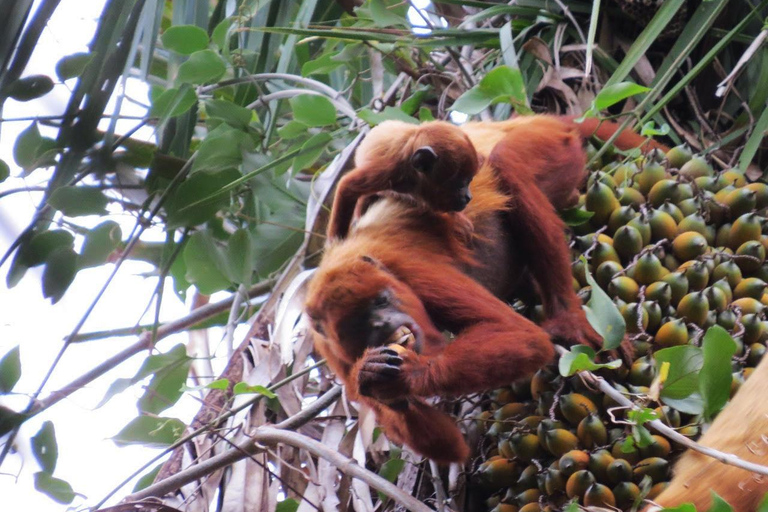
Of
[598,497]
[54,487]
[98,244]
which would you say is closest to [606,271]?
[598,497]

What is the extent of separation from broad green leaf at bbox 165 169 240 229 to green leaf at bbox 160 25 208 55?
353 millimetres

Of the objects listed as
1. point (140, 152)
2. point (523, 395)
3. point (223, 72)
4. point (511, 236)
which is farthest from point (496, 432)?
point (140, 152)

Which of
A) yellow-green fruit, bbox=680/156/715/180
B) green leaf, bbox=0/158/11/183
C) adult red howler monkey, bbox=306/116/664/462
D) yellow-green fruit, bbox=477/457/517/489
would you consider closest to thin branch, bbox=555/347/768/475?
adult red howler monkey, bbox=306/116/664/462

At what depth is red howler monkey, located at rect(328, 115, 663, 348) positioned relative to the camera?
218cm

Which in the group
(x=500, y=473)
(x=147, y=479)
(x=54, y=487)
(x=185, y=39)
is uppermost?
(x=185, y=39)

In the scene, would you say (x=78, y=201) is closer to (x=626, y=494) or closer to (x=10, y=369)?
(x=10, y=369)

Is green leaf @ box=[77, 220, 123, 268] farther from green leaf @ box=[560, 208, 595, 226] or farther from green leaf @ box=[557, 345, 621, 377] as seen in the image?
green leaf @ box=[557, 345, 621, 377]

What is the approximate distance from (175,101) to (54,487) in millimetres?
1066

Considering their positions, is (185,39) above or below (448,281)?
above

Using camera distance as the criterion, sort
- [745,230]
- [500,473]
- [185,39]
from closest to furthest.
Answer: [500,473] < [745,230] < [185,39]

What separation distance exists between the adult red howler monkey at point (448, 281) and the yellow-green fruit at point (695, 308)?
226 millimetres

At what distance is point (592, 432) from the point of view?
1860 mm

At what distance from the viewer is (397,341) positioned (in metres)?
1.97

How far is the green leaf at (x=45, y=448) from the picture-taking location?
2336 millimetres
